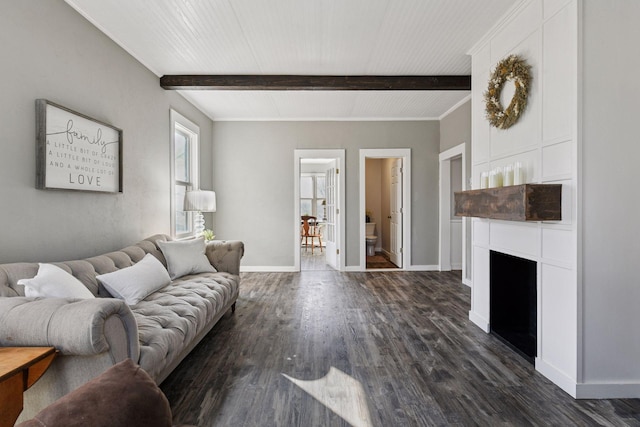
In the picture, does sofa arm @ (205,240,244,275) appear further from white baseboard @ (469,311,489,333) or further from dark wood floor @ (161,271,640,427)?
white baseboard @ (469,311,489,333)

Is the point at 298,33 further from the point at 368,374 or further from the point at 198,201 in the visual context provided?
the point at 368,374

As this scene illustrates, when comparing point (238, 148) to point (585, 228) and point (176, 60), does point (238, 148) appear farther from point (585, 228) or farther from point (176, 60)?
point (585, 228)

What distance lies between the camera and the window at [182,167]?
4.36 meters

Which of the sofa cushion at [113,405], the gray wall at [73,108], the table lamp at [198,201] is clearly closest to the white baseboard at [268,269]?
the table lamp at [198,201]

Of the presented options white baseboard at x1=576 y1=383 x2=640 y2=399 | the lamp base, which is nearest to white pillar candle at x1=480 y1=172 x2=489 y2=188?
white baseboard at x1=576 y1=383 x2=640 y2=399

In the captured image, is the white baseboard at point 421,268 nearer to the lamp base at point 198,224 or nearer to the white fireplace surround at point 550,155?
the white fireplace surround at point 550,155

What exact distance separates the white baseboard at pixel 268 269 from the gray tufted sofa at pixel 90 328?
11.1 feet

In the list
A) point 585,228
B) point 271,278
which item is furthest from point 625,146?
point 271,278

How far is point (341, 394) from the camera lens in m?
2.15

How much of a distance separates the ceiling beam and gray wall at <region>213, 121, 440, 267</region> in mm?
1869

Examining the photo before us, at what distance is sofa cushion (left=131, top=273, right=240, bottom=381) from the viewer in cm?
184

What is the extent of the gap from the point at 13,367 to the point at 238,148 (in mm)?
5109

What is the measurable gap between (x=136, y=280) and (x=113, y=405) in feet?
6.35

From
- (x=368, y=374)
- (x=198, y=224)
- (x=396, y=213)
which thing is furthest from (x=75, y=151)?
(x=396, y=213)
